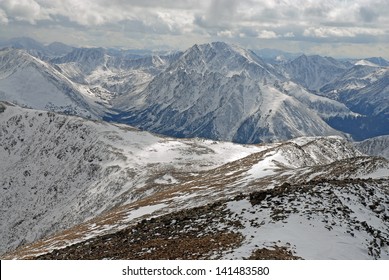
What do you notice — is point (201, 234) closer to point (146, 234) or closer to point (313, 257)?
point (146, 234)

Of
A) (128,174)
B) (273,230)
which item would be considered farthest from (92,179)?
(273,230)

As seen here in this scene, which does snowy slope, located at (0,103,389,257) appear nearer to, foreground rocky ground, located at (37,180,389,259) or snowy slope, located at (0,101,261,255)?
snowy slope, located at (0,101,261,255)

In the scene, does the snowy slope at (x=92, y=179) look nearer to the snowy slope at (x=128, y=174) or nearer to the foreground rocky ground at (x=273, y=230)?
the snowy slope at (x=128, y=174)

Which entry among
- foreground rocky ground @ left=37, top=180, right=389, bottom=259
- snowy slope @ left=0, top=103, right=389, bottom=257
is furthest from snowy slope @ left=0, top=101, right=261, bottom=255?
foreground rocky ground @ left=37, top=180, right=389, bottom=259

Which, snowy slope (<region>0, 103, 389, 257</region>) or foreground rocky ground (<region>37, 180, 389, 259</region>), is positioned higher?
foreground rocky ground (<region>37, 180, 389, 259</region>)

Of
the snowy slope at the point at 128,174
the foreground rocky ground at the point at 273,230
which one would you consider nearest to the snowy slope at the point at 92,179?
the snowy slope at the point at 128,174

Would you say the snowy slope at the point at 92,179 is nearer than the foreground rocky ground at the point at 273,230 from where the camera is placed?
No

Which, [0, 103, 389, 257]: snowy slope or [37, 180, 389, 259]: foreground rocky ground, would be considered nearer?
[37, 180, 389, 259]: foreground rocky ground

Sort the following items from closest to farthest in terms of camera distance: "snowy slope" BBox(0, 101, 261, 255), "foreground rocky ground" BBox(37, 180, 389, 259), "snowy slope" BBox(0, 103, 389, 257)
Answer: "foreground rocky ground" BBox(37, 180, 389, 259) → "snowy slope" BBox(0, 103, 389, 257) → "snowy slope" BBox(0, 101, 261, 255)

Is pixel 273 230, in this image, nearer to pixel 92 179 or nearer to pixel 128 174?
pixel 128 174

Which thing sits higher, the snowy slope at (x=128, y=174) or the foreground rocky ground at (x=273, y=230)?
the foreground rocky ground at (x=273, y=230)

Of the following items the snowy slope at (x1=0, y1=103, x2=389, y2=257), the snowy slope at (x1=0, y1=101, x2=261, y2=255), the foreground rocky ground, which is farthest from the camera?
the snowy slope at (x1=0, y1=101, x2=261, y2=255)
